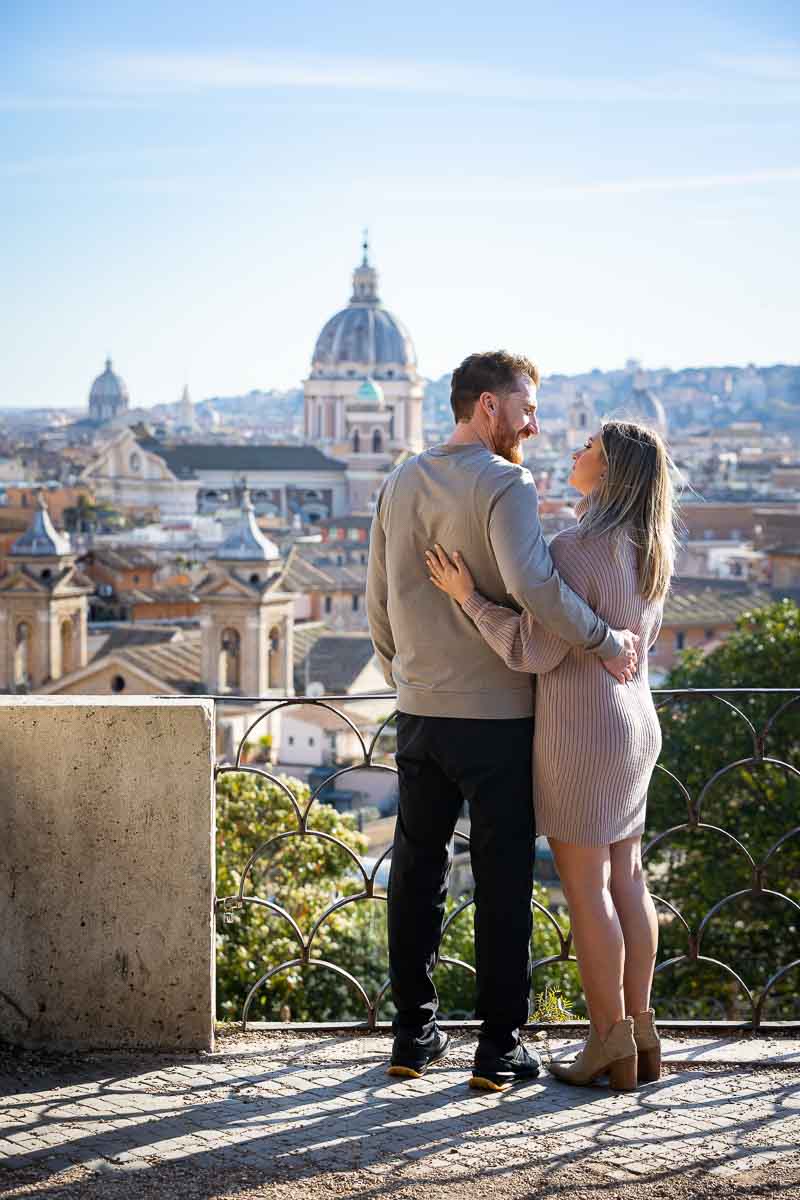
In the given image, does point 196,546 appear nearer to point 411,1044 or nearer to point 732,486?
point 732,486

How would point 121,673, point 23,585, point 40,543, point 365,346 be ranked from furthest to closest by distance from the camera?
point 365,346
point 40,543
point 23,585
point 121,673

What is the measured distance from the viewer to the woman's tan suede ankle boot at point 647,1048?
3.33 m

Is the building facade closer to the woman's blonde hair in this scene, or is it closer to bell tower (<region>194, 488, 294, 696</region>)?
bell tower (<region>194, 488, 294, 696</region>)

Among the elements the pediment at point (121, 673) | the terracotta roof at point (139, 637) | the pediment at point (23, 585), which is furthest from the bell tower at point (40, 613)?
the pediment at point (121, 673)

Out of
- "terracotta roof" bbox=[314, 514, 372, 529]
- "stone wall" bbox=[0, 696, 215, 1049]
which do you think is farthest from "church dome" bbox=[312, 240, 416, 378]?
"stone wall" bbox=[0, 696, 215, 1049]

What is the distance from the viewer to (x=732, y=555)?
6538cm

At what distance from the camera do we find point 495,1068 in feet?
10.8

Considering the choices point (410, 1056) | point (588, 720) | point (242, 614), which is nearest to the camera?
point (588, 720)

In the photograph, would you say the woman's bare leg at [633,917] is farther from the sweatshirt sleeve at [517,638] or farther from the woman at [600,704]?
the sweatshirt sleeve at [517,638]

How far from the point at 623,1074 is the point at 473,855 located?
48 centimetres

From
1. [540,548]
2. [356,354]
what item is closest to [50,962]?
[540,548]

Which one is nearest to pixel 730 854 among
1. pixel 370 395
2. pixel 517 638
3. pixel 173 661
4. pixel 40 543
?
pixel 517 638

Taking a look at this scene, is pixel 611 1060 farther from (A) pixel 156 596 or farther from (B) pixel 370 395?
(B) pixel 370 395

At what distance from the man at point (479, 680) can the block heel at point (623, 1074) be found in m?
0.15
